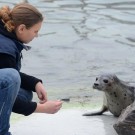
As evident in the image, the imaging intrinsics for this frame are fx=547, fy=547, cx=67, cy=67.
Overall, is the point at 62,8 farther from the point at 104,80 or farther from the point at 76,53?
the point at 104,80

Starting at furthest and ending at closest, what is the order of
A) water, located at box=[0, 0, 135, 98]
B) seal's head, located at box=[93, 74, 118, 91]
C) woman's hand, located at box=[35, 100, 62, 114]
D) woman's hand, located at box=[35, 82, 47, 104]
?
Result: water, located at box=[0, 0, 135, 98]
seal's head, located at box=[93, 74, 118, 91]
woman's hand, located at box=[35, 82, 47, 104]
woman's hand, located at box=[35, 100, 62, 114]

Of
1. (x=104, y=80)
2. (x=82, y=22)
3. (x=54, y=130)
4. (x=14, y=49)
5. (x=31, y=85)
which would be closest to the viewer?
(x=14, y=49)

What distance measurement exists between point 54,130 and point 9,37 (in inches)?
41.2

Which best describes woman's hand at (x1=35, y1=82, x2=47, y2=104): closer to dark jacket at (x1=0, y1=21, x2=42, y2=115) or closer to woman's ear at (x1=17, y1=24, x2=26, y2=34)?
dark jacket at (x1=0, y1=21, x2=42, y2=115)

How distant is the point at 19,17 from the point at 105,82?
133 centimetres

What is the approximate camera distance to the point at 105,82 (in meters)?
4.73

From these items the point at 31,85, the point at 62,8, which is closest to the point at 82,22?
the point at 62,8

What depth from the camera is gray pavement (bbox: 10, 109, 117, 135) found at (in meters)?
4.33

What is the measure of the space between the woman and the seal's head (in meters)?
0.96

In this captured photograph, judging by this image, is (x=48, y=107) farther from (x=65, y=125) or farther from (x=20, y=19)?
(x=65, y=125)

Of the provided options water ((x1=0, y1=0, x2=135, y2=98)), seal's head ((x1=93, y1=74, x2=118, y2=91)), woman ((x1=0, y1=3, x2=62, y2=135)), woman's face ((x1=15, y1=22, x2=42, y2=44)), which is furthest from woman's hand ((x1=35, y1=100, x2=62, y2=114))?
water ((x1=0, y1=0, x2=135, y2=98))

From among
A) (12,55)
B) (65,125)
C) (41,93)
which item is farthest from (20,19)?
(65,125)

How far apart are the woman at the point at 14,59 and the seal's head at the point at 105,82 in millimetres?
957

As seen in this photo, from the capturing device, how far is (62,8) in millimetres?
10688
